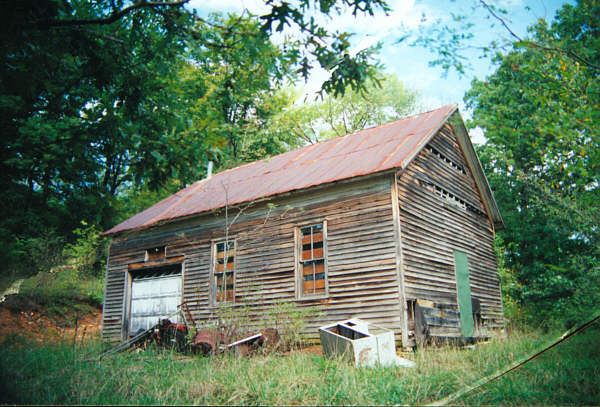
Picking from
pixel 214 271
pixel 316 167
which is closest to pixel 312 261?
pixel 316 167

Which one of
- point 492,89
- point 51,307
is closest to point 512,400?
point 51,307

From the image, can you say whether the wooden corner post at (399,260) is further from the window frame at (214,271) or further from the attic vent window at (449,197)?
the window frame at (214,271)

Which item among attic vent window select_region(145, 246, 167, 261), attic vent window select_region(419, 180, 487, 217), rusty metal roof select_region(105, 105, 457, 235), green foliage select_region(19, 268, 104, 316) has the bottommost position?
green foliage select_region(19, 268, 104, 316)

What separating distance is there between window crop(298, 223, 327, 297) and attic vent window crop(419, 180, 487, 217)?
302 centimetres

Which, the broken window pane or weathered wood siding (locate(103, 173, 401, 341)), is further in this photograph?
the broken window pane

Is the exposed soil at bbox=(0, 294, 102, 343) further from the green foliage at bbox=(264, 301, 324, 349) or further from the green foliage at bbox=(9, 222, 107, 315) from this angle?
the green foliage at bbox=(264, 301, 324, 349)

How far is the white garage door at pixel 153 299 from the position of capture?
13.7 m

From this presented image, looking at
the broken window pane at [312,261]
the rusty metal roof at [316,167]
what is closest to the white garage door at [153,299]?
the rusty metal roof at [316,167]

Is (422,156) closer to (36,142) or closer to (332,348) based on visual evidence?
(332,348)

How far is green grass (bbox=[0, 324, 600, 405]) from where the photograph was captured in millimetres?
4875

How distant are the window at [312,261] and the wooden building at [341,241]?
26 mm

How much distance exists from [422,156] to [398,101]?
20.4 m

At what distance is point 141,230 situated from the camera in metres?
14.9

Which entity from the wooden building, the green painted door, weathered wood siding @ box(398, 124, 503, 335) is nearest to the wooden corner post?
the wooden building
